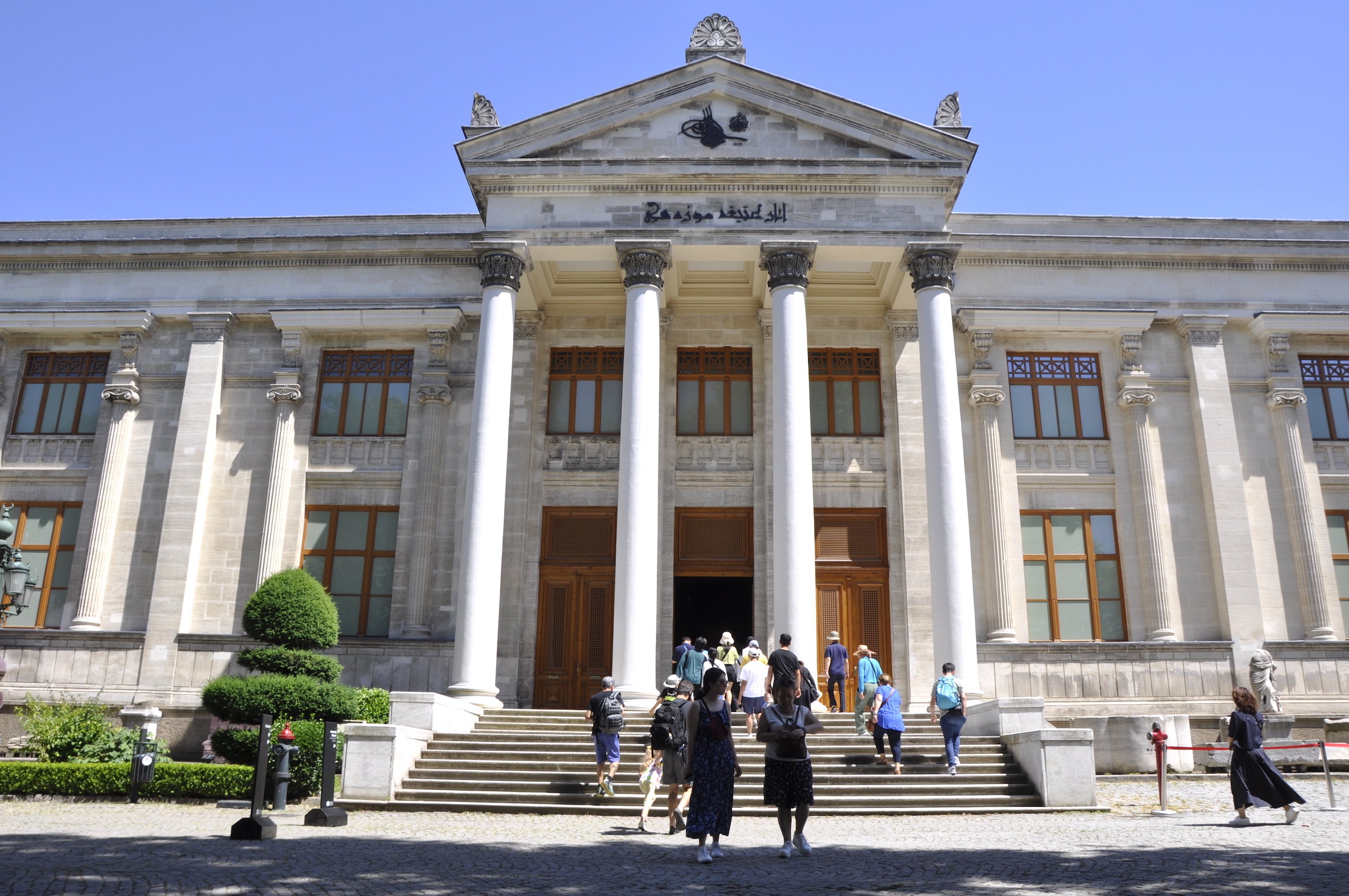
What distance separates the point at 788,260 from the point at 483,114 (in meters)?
7.89

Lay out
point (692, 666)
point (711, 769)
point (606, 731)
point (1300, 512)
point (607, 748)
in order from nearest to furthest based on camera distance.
Answer: point (711, 769) < point (606, 731) < point (607, 748) < point (692, 666) < point (1300, 512)

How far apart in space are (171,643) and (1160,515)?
74.9ft

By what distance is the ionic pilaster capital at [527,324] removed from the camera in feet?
82.8

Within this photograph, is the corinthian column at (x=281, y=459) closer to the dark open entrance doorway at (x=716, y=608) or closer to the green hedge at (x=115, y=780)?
the green hedge at (x=115, y=780)

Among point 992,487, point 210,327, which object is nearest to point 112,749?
point 210,327

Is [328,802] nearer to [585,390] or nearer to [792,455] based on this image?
[792,455]

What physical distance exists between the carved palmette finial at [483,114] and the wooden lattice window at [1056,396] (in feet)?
44.5

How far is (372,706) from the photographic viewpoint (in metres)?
18.7

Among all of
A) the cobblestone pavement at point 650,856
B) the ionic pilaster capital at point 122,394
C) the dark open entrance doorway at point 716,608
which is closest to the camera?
the cobblestone pavement at point 650,856

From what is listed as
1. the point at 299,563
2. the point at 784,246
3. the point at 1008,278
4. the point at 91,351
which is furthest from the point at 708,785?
the point at 91,351

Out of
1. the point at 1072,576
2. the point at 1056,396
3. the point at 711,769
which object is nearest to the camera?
the point at 711,769

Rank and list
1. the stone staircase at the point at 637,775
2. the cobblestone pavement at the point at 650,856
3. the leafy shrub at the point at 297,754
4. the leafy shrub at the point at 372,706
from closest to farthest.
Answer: the cobblestone pavement at the point at 650,856 < the stone staircase at the point at 637,775 < the leafy shrub at the point at 297,754 < the leafy shrub at the point at 372,706

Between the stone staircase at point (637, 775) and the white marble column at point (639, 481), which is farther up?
the white marble column at point (639, 481)

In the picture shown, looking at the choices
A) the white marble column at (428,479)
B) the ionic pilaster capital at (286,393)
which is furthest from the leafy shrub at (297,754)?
the ionic pilaster capital at (286,393)
